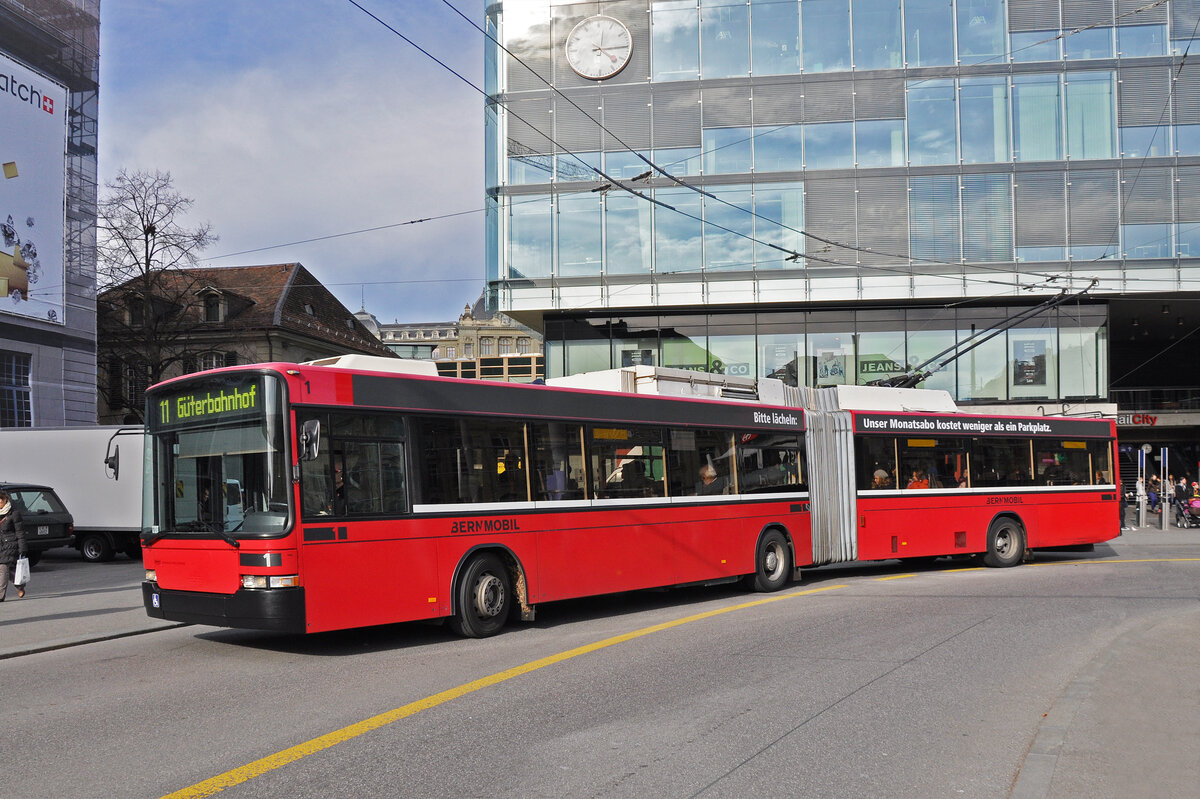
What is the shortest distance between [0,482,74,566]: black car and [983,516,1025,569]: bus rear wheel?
1943 centimetres

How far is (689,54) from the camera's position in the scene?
3394 cm

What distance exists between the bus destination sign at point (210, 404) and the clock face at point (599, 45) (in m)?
26.0

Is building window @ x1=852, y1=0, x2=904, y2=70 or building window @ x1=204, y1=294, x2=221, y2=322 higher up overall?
building window @ x1=852, y1=0, x2=904, y2=70

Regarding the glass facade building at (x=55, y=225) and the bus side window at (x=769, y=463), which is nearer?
the bus side window at (x=769, y=463)

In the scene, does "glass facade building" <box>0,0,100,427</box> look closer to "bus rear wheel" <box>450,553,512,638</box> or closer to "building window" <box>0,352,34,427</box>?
"building window" <box>0,352,34,427</box>

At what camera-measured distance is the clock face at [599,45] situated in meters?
33.8

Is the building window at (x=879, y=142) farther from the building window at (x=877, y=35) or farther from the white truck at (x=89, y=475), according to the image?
the white truck at (x=89, y=475)

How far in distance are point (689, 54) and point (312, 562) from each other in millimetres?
28127

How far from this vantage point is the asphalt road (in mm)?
5789

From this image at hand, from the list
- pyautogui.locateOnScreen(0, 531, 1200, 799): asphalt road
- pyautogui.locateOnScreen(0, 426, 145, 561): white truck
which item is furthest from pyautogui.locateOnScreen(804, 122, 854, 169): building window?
pyautogui.locateOnScreen(0, 531, 1200, 799): asphalt road

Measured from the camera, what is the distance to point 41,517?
23.0m

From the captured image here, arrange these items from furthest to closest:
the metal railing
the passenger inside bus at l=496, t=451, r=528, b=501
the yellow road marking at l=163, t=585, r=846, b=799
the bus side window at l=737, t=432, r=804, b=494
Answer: the metal railing → the bus side window at l=737, t=432, r=804, b=494 → the passenger inside bus at l=496, t=451, r=528, b=501 → the yellow road marking at l=163, t=585, r=846, b=799

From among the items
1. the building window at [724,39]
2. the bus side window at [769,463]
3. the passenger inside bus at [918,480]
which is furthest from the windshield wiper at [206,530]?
the building window at [724,39]

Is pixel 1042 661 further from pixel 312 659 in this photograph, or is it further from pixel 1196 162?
pixel 1196 162
